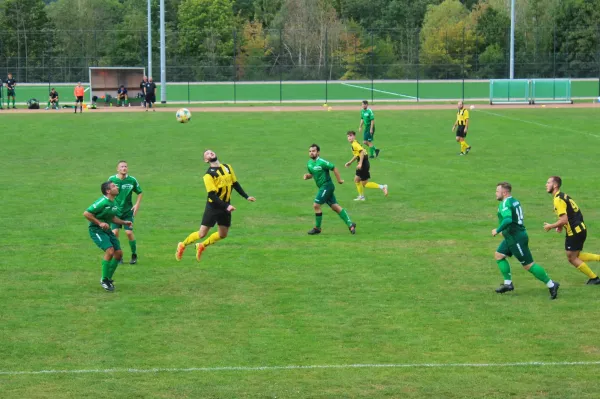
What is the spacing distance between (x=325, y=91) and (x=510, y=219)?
62403 mm

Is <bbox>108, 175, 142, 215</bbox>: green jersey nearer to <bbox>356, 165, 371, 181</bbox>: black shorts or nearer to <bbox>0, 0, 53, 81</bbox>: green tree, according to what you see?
<bbox>356, 165, 371, 181</bbox>: black shorts

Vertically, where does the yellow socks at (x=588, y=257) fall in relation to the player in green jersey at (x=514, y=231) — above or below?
below

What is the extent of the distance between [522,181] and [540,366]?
56.7 ft

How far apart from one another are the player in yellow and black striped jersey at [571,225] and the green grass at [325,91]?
5193cm

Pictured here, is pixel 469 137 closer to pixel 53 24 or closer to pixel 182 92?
pixel 182 92

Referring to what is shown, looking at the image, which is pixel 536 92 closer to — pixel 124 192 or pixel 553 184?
pixel 553 184

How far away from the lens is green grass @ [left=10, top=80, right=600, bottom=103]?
71.2m

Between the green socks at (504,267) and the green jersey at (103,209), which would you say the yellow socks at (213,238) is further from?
the green socks at (504,267)

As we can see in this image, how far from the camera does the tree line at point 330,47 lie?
81.9 metres

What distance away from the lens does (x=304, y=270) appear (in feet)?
55.6

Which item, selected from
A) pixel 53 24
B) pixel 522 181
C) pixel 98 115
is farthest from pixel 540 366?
pixel 53 24

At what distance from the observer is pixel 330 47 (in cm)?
8831

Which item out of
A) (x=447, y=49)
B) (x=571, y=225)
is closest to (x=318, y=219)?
(x=571, y=225)

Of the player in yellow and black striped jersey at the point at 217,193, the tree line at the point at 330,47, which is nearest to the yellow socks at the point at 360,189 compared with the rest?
the player in yellow and black striped jersey at the point at 217,193
